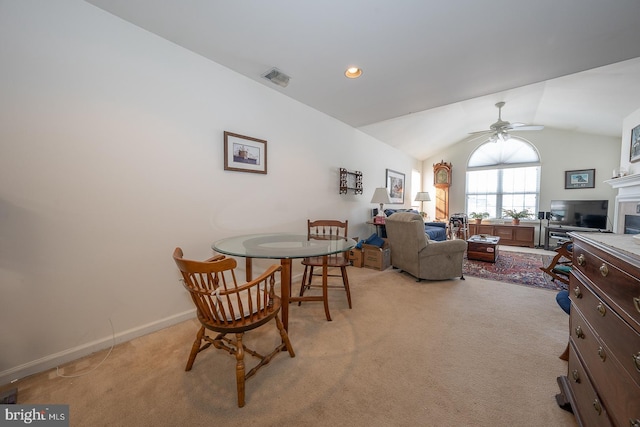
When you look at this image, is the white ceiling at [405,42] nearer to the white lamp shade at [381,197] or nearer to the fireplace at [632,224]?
the white lamp shade at [381,197]

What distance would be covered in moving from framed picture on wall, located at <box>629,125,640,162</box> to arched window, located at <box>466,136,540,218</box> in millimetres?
2488

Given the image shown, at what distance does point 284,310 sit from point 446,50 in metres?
2.68

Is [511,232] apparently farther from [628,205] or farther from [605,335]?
[605,335]

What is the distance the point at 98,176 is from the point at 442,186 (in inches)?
314

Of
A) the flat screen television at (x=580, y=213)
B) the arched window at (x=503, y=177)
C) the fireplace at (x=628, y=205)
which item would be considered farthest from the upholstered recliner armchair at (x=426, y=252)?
the arched window at (x=503, y=177)

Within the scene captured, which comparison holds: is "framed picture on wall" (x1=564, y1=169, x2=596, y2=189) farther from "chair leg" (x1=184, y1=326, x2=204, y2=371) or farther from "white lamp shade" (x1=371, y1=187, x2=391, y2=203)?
"chair leg" (x1=184, y1=326, x2=204, y2=371)

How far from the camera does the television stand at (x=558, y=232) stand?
5.08 metres

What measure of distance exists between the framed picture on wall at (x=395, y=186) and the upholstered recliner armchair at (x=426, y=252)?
2651 millimetres

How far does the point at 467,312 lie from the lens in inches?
90.5

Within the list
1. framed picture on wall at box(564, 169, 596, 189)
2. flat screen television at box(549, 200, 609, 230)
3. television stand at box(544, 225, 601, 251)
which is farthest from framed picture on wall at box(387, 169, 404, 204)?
framed picture on wall at box(564, 169, 596, 189)

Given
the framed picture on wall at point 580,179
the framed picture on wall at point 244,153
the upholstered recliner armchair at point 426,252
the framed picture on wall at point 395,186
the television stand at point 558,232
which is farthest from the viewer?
the framed picture on wall at point 395,186

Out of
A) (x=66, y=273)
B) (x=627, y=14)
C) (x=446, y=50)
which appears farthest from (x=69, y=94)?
(x=627, y=14)

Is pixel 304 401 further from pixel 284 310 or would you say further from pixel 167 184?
pixel 167 184

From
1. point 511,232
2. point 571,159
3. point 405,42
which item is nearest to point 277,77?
point 405,42
